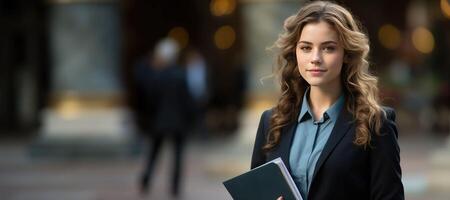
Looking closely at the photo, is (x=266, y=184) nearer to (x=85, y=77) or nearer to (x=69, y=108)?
(x=69, y=108)

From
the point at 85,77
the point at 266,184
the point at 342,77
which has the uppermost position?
the point at 342,77

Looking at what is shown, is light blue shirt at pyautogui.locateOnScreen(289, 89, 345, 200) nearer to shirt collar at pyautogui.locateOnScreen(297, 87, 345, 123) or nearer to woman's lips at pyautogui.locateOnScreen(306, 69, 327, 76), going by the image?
shirt collar at pyautogui.locateOnScreen(297, 87, 345, 123)

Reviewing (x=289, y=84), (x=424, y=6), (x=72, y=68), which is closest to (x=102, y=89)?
(x=72, y=68)

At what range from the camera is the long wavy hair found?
3303 millimetres

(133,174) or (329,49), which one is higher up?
(329,49)

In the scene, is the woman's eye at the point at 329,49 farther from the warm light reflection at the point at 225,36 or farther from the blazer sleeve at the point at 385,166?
the warm light reflection at the point at 225,36

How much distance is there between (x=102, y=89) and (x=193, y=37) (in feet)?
32.4

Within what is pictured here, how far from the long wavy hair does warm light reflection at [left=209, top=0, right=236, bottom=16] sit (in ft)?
73.9

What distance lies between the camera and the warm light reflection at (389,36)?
99.8ft

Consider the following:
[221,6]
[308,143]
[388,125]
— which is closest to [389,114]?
[388,125]

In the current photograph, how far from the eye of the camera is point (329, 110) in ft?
11.1

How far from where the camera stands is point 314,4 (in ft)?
11.3

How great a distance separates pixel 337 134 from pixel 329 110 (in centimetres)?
12

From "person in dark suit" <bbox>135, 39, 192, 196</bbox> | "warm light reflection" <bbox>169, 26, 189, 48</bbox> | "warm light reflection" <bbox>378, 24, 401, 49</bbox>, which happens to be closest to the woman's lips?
"person in dark suit" <bbox>135, 39, 192, 196</bbox>
